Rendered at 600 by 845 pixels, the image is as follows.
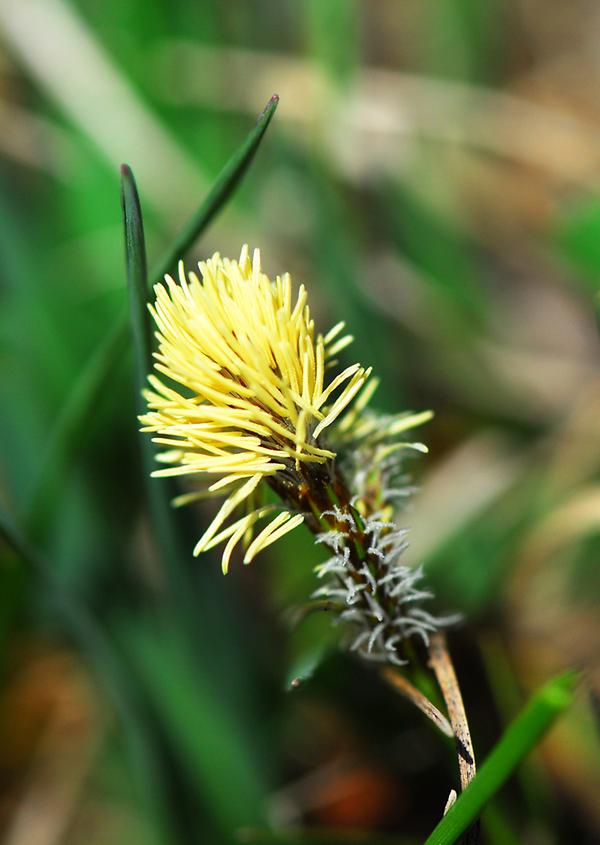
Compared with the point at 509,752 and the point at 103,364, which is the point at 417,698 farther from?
the point at 103,364

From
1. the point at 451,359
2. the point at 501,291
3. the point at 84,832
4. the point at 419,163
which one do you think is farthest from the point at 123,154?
the point at 84,832

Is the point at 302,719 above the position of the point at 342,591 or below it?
below

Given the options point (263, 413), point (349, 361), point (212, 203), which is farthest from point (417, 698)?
point (349, 361)

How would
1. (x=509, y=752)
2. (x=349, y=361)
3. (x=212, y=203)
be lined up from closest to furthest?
(x=509, y=752)
(x=212, y=203)
(x=349, y=361)

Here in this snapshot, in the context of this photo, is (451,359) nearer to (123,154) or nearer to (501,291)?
(501,291)

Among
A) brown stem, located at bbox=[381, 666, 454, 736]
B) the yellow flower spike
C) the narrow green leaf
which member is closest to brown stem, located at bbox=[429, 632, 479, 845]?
brown stem, located at bbox=[381, 666, 454, 736]

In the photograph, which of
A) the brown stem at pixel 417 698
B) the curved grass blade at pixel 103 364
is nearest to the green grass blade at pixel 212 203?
the curved grass blade at pixel 103 364

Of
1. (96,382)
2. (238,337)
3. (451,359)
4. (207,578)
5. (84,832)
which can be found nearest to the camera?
(238,337)
